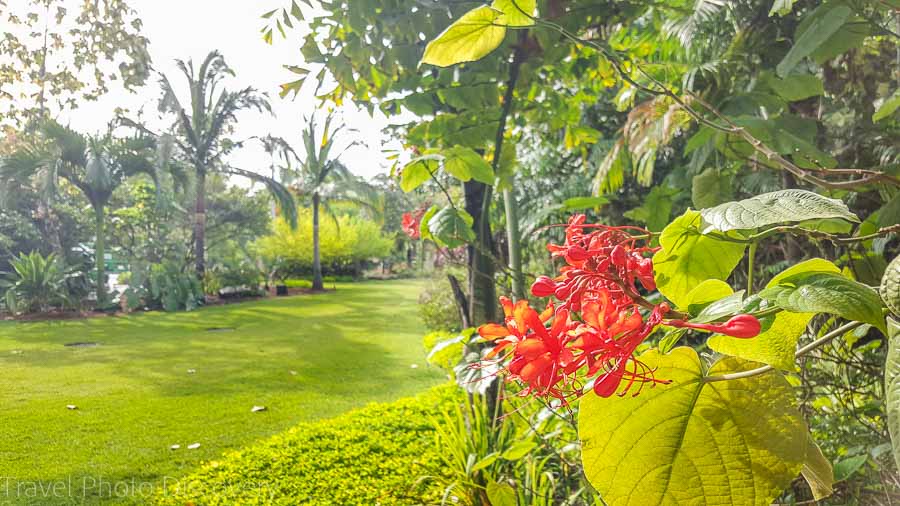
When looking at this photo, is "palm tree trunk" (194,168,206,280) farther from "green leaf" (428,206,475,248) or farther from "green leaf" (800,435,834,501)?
"green leaf" (800,435,834,501)

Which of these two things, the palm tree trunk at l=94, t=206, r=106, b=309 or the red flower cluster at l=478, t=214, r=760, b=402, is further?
the palm tree trunk at l=94, t=206, r=106, b=309

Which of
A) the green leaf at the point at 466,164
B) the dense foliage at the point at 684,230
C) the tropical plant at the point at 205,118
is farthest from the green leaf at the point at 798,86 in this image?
the tropical plant at the point at 205,118

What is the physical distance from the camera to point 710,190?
602mm

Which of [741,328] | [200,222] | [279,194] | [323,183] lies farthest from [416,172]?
[323,183]

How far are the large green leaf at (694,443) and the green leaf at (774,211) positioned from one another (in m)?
0.09

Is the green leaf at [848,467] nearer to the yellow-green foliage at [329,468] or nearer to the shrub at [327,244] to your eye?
the yellow-green foliage at [329,468]

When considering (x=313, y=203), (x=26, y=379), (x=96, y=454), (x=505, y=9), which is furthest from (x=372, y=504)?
(x=313, y=203)

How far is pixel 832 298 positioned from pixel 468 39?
290 mm

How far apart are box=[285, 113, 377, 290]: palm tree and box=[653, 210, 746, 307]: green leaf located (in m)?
8.37

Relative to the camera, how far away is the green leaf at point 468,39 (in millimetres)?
375

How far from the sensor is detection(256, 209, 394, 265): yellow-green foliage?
28.7 ft

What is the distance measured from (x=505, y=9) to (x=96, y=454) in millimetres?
1190

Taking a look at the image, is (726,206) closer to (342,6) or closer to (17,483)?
(342,6)

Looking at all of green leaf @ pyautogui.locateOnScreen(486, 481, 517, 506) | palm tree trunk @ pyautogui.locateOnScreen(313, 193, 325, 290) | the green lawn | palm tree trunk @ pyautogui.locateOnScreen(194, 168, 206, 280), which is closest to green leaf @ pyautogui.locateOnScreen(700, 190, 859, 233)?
green leaf @ pyautogui.locateOnScreen(486, 481, 517, 506)
